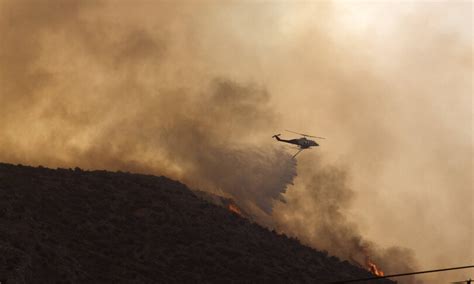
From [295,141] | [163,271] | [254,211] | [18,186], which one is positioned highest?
[295,141]

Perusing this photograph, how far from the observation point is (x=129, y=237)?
95375 millimetres

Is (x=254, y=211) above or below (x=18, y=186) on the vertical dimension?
above

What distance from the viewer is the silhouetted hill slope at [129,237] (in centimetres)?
8112

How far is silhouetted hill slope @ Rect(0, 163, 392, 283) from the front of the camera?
81125 mm

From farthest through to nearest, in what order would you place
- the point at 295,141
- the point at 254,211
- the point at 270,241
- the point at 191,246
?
the point at 254,211 → the point at 295,141 → the point at 270,241 → the point at 191,246

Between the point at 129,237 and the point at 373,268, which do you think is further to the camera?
the point at 373,268

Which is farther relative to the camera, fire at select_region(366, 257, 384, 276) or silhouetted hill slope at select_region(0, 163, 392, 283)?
fire at select_region(366, 257, 384, 276)

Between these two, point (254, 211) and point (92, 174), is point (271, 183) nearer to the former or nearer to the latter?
point (254, 211)

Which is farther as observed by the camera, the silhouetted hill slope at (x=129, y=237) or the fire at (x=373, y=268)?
the fire at (x=373, y=268)

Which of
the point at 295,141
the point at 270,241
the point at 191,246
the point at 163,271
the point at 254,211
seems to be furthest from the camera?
the point at 254,211

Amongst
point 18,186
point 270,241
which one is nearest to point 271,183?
point 270,241

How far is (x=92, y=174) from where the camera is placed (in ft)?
369

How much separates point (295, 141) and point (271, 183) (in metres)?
18.3

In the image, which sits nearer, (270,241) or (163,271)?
(163,271)
